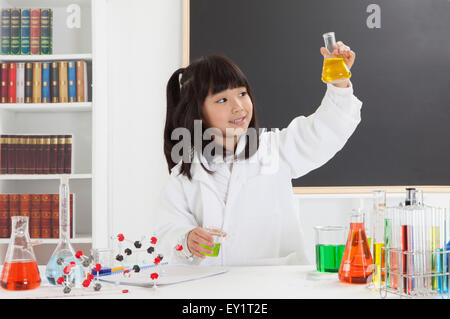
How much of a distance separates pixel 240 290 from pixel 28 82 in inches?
83.9

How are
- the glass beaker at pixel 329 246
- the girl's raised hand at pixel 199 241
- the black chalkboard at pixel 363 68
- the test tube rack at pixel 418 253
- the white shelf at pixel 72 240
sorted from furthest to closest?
the black chalkboard at pixel 363 68 < the white shelf at pixel 72 240 < the girl's raised hand at pixel 199 241 < the glass beaker at pixel 329 246 < the test tube rack at pixel 418 253

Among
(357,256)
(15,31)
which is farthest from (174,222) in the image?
(15,31)

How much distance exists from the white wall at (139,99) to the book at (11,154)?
1.79 feet

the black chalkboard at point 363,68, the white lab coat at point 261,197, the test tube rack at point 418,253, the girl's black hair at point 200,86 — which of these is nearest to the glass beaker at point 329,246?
the test tube rack at point 418,253

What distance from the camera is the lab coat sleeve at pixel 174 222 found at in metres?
1.43

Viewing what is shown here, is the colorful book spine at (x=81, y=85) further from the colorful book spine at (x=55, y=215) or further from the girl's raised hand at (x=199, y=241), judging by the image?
the girl's raised hand at (x=199, y=241)

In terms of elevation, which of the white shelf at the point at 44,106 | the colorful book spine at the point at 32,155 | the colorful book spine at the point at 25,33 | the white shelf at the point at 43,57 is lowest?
the colorful book spine at the point at 32,155

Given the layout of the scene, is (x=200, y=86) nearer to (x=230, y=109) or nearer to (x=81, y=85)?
(x=230, y=109)

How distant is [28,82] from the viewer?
8.84 ft

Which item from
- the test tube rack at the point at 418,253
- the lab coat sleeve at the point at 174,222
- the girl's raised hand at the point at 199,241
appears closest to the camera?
the test tube rack at the point at 418,253

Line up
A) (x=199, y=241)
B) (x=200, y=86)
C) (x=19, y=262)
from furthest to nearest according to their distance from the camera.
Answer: (x=200, y=86) → (x=199, y=241) → (x=19, y=262)

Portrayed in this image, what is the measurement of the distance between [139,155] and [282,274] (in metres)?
1.92
